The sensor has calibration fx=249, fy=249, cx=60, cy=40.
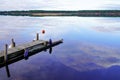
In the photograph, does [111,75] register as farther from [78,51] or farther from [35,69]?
[78,51]

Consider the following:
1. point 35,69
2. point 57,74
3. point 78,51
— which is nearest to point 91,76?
point 57,74

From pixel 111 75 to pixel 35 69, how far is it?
8.63 m

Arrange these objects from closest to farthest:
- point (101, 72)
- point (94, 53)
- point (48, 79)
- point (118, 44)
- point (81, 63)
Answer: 1. point (48, 79)
2. point (101, 72)
3. point (81, 63)
4. point (94, 53)
5. point (118, 44)

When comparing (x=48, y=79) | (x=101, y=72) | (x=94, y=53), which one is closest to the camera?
(x=48, y=79)

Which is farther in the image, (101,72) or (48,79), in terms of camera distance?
(101,72)

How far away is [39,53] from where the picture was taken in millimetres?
36656

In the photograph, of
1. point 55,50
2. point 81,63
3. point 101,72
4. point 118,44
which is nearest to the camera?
point 101,72

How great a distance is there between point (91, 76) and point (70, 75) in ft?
7.36

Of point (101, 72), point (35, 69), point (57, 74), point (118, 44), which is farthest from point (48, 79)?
point (118, 44)

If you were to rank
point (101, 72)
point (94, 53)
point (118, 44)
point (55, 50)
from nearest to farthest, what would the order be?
point (101, 72) → point (94, 53) → point (55, 50) → point (118, 44)

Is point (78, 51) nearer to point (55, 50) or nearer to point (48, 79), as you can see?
point (55, 50)

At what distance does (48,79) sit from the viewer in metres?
25.5

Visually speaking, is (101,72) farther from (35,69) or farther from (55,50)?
(55,50)

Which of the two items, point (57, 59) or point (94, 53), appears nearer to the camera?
point (57, 59)
